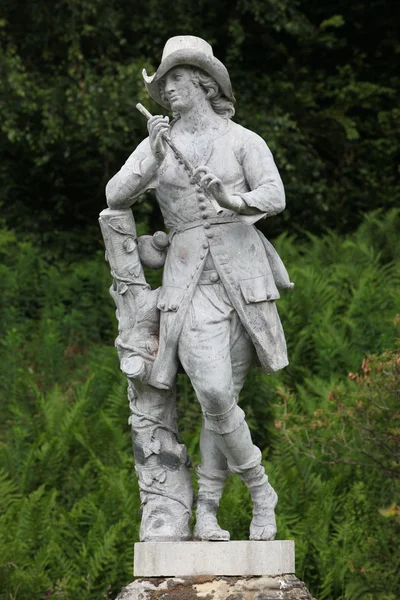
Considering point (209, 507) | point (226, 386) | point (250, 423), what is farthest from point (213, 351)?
point (250, 423)

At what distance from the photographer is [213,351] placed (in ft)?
21.3

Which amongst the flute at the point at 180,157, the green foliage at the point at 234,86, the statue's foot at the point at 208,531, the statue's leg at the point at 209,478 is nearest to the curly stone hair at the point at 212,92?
the flute at the point at 180,157

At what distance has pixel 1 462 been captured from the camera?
10.7 m

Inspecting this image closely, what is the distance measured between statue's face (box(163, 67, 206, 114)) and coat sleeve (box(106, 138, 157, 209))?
27cm

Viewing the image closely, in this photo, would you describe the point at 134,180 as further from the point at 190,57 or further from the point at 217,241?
the point at 190,57

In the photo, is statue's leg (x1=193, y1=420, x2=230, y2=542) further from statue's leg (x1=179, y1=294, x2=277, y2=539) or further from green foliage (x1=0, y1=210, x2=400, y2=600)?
green foliage (x1=0, y1=210, x2=400, y2=600)

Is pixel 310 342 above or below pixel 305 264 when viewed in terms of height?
below

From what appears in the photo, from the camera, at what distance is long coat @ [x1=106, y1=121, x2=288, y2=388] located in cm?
662

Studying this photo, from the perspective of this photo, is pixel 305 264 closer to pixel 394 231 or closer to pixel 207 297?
pixel 394 231

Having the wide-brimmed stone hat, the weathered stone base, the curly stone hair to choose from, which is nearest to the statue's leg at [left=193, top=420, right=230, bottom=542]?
the weathered stone base

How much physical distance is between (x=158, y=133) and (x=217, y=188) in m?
0.48

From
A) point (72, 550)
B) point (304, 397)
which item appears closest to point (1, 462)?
point (72, 550)

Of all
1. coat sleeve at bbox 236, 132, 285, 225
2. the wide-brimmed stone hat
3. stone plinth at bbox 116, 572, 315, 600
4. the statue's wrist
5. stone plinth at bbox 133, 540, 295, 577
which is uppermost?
the wide-brimmed stone hat

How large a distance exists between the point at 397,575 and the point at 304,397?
100 inches
